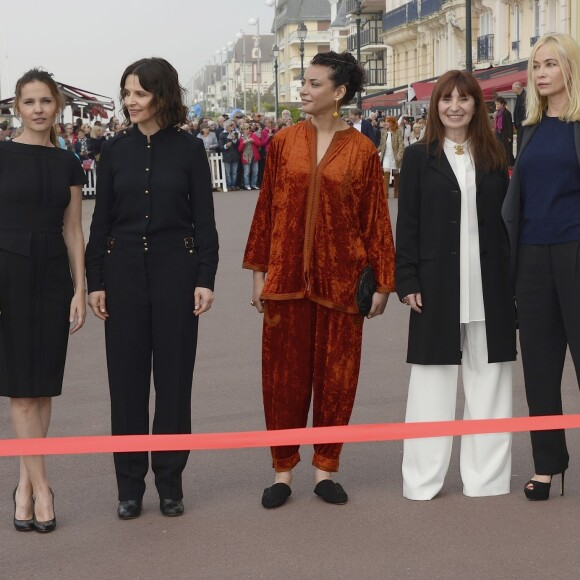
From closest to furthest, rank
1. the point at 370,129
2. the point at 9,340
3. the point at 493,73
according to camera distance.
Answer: the point at 9,340
the point at 370,129
the point at 493,73

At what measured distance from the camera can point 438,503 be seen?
5.75 m

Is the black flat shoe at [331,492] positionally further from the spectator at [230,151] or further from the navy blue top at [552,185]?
the spectator at [230,151]

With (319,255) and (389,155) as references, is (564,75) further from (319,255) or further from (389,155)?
(389,155)

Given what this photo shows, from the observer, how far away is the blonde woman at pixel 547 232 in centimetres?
556

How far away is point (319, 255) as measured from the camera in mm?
5738

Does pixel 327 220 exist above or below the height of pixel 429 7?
below

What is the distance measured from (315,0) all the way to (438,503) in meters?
143

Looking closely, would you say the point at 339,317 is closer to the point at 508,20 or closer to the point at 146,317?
the point at 146,317

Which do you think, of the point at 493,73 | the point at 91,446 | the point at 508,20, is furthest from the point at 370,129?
A: the point at 508,20

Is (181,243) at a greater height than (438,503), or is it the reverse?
(181,243)

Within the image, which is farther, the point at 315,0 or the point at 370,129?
the point at 315,0

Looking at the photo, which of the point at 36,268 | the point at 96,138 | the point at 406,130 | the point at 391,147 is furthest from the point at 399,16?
the point at 36,268

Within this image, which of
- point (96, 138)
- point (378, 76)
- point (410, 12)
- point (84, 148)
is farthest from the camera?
point (378, 76)

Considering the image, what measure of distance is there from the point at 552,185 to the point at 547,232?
0.20 metres
